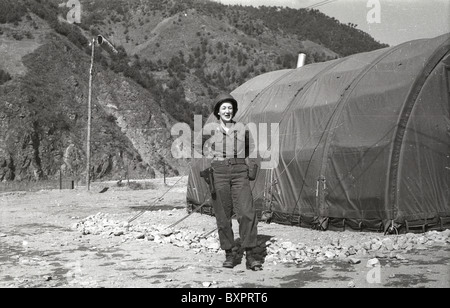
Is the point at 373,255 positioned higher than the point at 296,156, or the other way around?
the point at 296,156

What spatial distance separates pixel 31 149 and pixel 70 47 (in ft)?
40.4

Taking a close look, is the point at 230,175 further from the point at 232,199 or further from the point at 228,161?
the point at 232,199

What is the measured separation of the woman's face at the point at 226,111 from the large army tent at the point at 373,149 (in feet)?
10.9

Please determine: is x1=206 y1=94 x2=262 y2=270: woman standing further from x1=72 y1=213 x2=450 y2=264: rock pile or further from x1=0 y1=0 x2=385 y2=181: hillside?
x1=0 y1=0 x2=385 y2=181: hillside

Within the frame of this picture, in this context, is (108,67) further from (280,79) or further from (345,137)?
(345,137)

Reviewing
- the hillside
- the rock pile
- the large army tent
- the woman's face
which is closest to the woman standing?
the woman's face

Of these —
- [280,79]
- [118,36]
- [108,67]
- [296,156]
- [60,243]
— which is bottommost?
[60,243]

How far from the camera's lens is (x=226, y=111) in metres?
6.49

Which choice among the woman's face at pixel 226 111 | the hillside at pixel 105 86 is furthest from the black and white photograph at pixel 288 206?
the hillside at pixel 105 86

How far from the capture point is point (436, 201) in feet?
28.3

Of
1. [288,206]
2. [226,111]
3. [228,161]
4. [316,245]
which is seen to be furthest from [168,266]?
[288,206]
